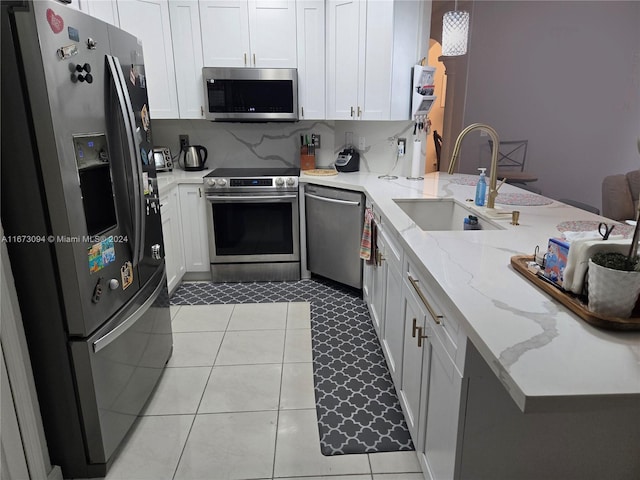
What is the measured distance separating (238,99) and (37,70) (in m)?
2.28

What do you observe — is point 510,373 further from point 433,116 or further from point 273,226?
point 433,116

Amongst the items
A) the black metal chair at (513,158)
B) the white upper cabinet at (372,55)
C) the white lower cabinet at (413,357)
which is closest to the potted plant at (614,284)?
the white lower cabinet at (413,357)

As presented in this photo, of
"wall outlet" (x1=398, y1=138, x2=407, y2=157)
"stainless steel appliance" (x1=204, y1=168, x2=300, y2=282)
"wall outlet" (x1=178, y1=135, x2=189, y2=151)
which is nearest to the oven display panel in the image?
"stainless steel appliance" (x1=204, y1=168, x2=300, y2=282)

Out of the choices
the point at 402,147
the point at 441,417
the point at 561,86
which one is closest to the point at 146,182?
the point at 441,417

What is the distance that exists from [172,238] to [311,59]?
6.03 feet

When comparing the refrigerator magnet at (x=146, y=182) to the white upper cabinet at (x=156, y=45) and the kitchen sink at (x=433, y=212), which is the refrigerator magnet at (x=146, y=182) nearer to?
the kitchen sink at (x=433, y=212)

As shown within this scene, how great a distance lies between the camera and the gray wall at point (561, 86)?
387 centimetres

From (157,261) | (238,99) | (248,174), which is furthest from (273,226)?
(157,261)

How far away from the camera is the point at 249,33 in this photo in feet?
11.3

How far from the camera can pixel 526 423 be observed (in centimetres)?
118

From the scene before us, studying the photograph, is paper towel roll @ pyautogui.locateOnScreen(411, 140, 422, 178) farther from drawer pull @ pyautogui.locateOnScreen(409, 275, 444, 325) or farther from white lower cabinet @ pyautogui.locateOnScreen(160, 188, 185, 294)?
white lower cabinet @ pyautogui.locateOnScreen(160, 188, 185, 294)

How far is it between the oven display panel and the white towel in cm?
263

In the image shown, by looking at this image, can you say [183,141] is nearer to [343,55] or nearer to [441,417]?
[343,55]

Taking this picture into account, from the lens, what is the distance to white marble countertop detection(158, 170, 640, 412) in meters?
0.81
